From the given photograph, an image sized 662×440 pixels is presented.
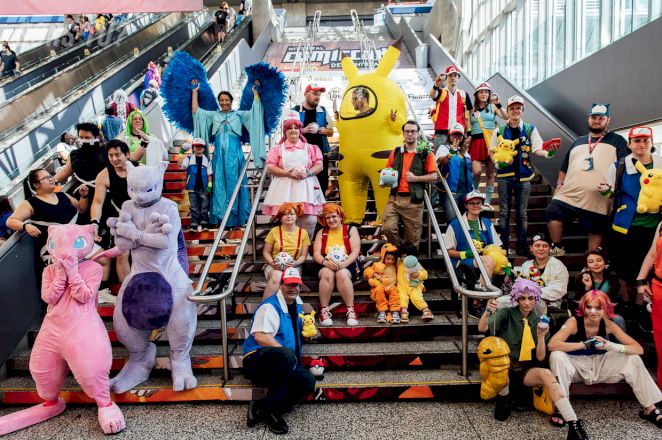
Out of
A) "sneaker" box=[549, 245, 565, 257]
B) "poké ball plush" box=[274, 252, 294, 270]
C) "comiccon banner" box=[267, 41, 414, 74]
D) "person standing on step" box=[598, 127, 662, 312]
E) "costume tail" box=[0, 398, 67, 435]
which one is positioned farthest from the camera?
"comiccon banner" box=[267, 41, 414, 74]

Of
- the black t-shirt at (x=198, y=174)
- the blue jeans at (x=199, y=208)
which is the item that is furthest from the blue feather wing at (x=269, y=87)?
the blue jeans at (x=199, y=208)

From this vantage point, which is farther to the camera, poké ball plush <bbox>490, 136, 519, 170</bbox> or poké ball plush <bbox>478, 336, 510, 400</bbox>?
poké ball plush <bbox>490, 136, 519, 170</bbox>

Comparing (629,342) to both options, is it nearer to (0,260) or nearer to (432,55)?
(0,260)

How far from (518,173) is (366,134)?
1.60m

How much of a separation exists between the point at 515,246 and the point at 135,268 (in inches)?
149

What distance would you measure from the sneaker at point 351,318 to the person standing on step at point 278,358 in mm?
625

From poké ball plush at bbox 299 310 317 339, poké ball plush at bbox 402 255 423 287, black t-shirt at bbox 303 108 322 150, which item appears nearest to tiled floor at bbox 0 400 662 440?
poké ball plush at bbox 299 310 317 339

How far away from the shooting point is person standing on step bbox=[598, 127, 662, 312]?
4.54m

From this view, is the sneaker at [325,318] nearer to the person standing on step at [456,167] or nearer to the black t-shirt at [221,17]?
the person standing on step at [456,167]

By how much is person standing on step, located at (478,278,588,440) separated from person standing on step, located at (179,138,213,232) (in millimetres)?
3417

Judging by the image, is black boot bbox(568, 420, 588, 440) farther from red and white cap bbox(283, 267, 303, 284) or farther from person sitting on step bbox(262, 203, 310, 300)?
person sitting on step bbox(262, 203, 310, 300)

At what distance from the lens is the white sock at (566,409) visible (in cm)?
351

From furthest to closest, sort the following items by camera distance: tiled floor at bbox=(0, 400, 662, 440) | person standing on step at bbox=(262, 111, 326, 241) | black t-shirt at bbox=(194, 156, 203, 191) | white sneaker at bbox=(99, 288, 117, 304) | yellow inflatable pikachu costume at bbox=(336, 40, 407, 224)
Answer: black t-shirt at bbox=(194, 156, 203, 191)
yellow inflatable pikachu costume at bbox=(336, 40, 407, 224)
person standing on step at bbox=(262, 111, 326, 241)
white sneaker at bbox=(99, 288, 117, 304)
tiled floor at bbox=(0, 400, 662, 440)

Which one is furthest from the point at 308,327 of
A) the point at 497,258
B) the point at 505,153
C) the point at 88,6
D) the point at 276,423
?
the point at 88,6
